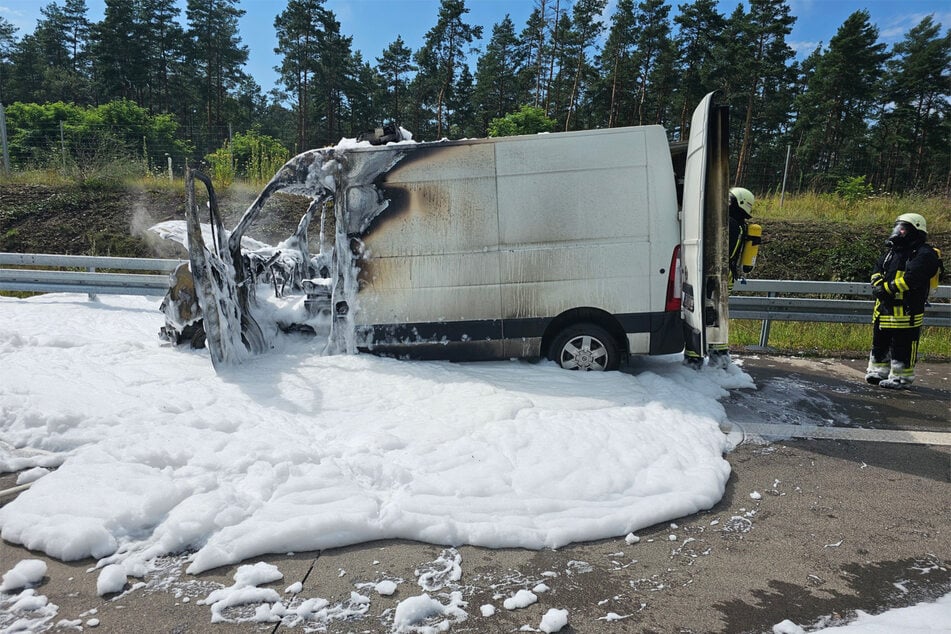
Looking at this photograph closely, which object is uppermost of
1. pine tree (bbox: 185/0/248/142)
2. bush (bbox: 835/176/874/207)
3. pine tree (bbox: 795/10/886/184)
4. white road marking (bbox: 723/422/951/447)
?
pine tree (bbox: 185/0/248/142)

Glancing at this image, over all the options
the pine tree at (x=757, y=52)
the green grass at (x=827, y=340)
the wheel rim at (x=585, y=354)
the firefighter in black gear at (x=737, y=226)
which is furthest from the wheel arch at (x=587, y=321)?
the pine tree at (x=757, y=52)

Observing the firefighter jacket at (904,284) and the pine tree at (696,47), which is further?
the pine tree at (696,47)

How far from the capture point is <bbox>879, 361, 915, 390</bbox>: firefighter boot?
221 inches

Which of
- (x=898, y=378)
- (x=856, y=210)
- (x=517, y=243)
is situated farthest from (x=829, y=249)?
(x=517, y=243)

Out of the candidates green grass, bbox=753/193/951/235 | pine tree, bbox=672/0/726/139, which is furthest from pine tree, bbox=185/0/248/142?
green grass, bbox=753/193/951/235

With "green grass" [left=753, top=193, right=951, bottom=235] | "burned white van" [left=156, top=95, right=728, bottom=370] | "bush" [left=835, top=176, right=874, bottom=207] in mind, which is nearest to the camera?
"burned white van" [left=156, top=95, right=728, bottom=370]

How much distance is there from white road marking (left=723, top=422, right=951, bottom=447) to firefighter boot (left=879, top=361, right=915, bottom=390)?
1.35m

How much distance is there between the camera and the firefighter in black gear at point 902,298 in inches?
216

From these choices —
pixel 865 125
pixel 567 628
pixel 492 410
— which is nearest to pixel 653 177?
pixel 492 410

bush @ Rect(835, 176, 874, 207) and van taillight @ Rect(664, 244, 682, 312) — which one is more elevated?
bush @ Rect(835, 176, 874, 207)

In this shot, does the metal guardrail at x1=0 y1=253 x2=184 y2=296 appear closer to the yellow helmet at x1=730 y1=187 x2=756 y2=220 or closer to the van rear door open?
the van rear door open

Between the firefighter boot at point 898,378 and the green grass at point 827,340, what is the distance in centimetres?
147

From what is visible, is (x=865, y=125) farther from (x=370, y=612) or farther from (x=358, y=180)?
(x=370, y=612)

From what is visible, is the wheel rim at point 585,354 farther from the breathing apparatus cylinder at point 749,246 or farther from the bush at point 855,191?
the bush at point 855,191
